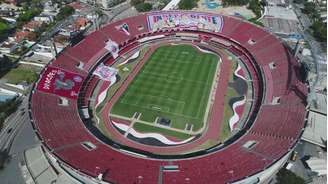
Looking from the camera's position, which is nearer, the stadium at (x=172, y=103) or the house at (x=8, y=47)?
the stadium at (x=172, y=103)

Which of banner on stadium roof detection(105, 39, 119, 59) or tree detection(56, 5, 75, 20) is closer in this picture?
banner on stadium roof detection(105, 39, 119, 59)

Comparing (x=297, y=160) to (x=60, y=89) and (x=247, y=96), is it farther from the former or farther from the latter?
(x=60, y=89)

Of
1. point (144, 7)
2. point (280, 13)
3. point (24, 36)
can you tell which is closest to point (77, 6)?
point (144, 7)

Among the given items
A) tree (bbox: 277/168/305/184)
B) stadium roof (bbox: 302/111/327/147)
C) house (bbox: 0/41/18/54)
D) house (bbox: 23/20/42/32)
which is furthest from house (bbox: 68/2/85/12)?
tree (bbox: 277/168/305/184)

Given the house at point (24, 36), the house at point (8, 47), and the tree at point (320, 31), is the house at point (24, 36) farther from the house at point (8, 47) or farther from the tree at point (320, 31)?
the tree at point (320, 31)

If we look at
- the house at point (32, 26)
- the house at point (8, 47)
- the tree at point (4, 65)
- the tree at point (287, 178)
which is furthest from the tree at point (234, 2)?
the tree at point (287, 178)

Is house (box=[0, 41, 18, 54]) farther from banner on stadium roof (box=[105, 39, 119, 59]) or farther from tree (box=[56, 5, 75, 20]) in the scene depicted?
banner on stadium roof (box=[105, 39, 119, 59])

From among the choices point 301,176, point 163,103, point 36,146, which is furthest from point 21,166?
point 301,176
